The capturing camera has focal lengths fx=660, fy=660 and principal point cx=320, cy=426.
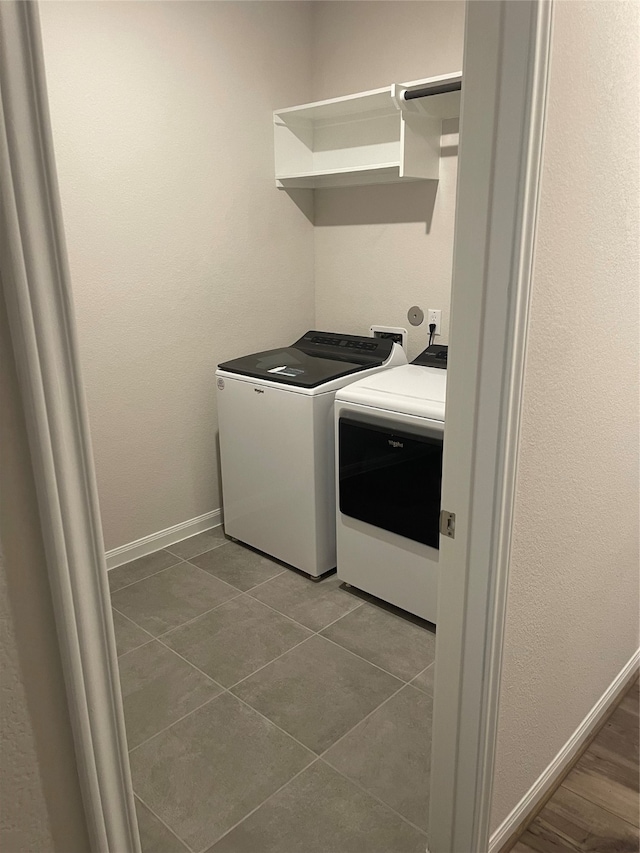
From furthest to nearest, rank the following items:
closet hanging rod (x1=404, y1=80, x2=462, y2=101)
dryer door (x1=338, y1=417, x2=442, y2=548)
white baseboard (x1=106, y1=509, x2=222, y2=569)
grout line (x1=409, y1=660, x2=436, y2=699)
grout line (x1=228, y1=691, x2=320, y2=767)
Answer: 1. white baseboard (x1=106, y1=509, x2=222, y2=569)
2. closet hanging rod (x1=404, y1=80, x2=462, y2=101)
3. dryer door (x1=338, y1=417, x2=442, y2=548)
4. grout line (x1=409, y1=660, x2=436, y2=699)
5. grout line (x1=228, y1=691, x2=320, y2=767)

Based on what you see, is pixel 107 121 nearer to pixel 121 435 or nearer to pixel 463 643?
pixel 121 435

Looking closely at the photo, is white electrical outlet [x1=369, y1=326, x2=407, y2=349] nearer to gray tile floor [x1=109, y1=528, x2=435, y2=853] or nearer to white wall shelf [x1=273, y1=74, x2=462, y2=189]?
white wall shelf [x1=273, y1=74, x2=462, y2=189]

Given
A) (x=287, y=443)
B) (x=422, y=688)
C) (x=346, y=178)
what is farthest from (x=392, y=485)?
(x=346, y=178)

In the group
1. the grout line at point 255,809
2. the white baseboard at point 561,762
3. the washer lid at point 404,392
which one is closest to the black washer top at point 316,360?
the washer lid at point 404,392

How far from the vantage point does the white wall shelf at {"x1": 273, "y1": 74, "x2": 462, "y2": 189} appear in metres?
2.56

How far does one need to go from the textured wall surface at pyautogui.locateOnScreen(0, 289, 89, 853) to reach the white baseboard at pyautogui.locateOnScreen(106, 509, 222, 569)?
7.50ft

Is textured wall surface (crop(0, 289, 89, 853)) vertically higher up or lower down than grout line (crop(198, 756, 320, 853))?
higher up

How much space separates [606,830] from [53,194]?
1898 millimetres

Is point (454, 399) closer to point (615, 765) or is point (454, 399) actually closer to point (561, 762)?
point (561, 762)

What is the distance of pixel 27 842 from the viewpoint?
24.8 inches

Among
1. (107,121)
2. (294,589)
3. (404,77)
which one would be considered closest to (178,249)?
(107,121)

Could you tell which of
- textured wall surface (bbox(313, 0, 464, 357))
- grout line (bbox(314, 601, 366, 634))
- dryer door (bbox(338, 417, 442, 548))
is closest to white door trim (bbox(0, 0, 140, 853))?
dryer door (bbox(338, 417, 442, 548))

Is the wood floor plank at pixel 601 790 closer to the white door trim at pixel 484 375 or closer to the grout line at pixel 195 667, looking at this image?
the white door trim at pixel 484 375

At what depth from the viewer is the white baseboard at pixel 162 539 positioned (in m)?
2.89
